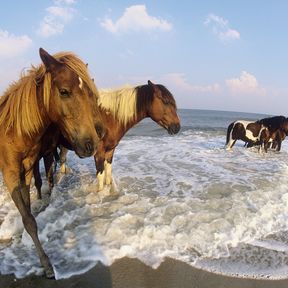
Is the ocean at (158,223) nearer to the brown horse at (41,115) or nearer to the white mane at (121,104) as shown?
the brown horse at (41,115)

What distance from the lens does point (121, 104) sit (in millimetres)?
5590

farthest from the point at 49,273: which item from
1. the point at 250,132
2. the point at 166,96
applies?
the point at 250,132

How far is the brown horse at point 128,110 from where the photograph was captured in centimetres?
558

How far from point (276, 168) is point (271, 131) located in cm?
389

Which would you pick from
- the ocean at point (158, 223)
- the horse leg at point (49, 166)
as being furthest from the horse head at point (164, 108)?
the horse leg at point (49, 166)

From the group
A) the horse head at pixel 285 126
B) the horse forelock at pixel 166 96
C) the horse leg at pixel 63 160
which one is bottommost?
the horse leg at pixel 63 160

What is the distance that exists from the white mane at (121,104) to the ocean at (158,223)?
125 centimetres

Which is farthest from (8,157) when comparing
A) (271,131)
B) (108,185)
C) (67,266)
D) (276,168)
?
(271,131)

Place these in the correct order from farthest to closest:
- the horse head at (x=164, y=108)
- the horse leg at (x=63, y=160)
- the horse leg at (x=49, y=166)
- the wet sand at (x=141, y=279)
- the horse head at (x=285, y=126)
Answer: the horse head at (x=285, y=126) < the horse leg at (x=63, y=160) < the horse head at (x=164, y=108) < the horse leg at (x=49, y=166) < the wet sand at (x=141, y=279)

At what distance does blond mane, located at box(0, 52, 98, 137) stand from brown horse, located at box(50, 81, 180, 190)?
8.49 feet

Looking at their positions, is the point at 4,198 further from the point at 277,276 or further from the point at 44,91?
the point at 277,276

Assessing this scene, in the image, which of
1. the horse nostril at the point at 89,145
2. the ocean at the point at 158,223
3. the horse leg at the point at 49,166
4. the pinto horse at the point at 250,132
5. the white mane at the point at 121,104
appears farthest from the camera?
the pinto horse at the point at 250,132

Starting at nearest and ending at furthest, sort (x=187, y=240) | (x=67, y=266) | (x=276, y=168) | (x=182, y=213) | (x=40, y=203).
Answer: (x=67, y=266), (x=187, y=240), (x=182, y=213), (x=40, y=203), (x=276, y=168)

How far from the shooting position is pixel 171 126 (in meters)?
5.79
